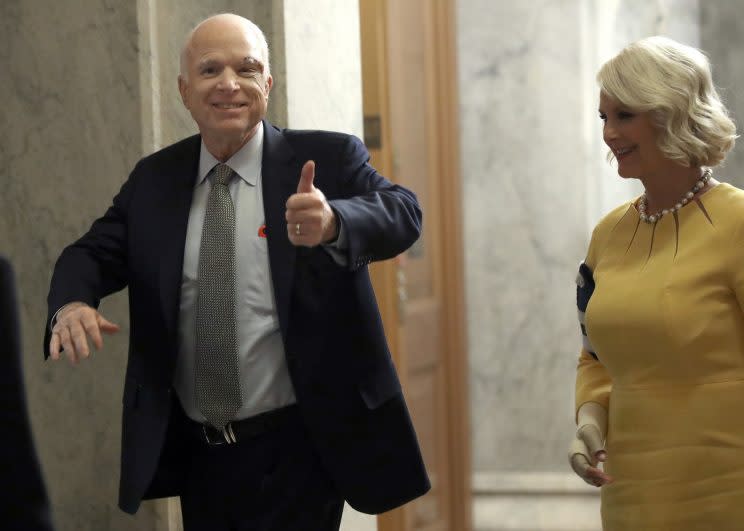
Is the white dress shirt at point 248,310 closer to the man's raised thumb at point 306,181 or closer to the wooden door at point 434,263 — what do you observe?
the man's raised thumb at point 306,181

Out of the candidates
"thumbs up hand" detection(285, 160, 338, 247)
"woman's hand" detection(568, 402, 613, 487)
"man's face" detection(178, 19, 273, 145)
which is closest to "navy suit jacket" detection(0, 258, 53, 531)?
"thumbs up hand" detection(285, 160, 338, 247)

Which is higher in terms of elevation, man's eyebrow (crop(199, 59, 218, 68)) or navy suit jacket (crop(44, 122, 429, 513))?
man's eyebrow (crop(199, 59, 218, 68))

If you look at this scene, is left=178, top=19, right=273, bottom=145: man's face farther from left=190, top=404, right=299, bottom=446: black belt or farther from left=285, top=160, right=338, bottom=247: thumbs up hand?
left=190, top=404, right=299, bottom=446: black belt

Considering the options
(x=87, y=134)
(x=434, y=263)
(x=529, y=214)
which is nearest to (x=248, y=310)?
(x=87, y=134)

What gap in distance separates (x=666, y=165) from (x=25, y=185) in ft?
6.60

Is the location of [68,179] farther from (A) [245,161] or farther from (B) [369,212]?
(B) [369,212]

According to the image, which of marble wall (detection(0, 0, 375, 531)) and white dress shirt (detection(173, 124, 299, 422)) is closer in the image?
white dress shirt (detection(173, 124, 299, 422))

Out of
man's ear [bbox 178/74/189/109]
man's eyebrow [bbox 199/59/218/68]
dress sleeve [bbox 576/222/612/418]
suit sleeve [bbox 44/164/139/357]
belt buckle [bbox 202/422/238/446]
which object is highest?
man's eyebrow [bbox 199/59/218/68]

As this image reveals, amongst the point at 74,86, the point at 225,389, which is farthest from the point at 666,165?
the point at 74,86

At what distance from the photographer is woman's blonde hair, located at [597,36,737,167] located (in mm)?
2355

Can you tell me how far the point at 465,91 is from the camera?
21.0 ft

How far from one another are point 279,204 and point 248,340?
0.29 metres

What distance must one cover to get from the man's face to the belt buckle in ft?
2.01

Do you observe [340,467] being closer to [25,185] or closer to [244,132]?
[244,132]
